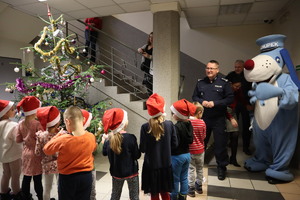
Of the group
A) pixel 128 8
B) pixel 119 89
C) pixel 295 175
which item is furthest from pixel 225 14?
pixel 295 175

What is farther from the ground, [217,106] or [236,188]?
[217,106]

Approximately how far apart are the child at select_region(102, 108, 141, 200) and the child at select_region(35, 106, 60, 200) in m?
0.47

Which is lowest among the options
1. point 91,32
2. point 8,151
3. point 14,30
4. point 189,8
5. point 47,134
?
point 8,151

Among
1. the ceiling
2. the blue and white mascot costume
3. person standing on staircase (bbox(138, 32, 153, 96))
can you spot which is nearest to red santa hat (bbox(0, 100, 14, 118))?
the ceiling

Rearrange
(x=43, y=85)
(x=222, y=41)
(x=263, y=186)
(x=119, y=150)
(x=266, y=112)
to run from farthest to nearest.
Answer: (x=222, y=41) < (x=266, y=112) < (x=263, y=186) < (x=43, y=85) < (x=119, y=150)

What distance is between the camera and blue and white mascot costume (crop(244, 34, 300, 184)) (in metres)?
2.70

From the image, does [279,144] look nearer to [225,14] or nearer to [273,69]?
[273,69]

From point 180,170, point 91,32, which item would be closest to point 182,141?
point 180,170

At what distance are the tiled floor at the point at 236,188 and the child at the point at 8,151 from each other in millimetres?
339

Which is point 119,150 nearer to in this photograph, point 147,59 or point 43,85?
point 43,85

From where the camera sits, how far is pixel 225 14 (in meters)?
4.22

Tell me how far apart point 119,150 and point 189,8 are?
303 cm

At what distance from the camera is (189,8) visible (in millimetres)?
3736

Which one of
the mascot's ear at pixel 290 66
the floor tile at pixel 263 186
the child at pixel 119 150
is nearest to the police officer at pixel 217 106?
the floor tile at pixel 263 186
